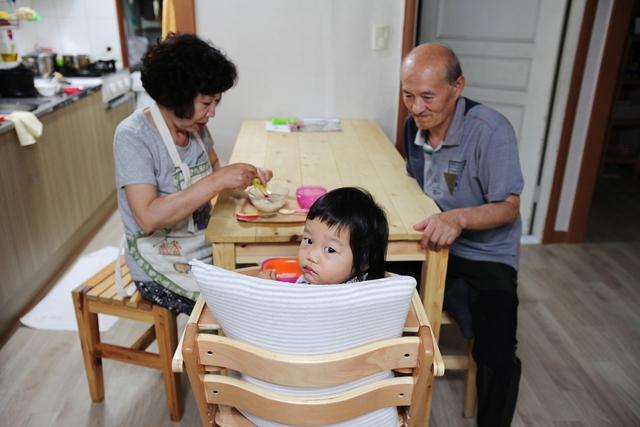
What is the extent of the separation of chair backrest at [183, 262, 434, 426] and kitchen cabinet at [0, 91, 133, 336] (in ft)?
5.48

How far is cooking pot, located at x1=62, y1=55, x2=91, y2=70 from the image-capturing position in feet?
11.8

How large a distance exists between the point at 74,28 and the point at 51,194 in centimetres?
182

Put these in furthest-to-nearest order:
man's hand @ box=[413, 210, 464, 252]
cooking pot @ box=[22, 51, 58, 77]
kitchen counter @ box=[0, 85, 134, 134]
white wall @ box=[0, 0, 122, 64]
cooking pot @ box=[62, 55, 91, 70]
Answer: white wall @ box=[0, 0, 122, 64], cooking pot @ box=[62, 55, 91, 70], cooking pot @ box=[22, 51, 58, 77], kitchen counter @ box=[0, 85, 134, 134], man's hand @ box=[413, 210, 464, 252]

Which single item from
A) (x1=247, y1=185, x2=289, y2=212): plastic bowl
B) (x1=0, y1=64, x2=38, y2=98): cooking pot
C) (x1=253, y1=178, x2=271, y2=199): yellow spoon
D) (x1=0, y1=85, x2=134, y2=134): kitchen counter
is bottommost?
(x1=247, y1=185, x2=289, y2=212): plastic bowl

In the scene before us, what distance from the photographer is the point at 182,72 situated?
1502 millimetres

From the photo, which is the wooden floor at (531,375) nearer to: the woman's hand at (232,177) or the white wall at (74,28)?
the woman's hand at (232,177)

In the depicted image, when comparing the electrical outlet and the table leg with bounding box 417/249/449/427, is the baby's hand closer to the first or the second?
the table leg with bounding box 417/249/449/427

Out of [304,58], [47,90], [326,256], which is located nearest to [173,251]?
[326,256]

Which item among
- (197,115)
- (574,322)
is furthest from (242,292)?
(574,322)

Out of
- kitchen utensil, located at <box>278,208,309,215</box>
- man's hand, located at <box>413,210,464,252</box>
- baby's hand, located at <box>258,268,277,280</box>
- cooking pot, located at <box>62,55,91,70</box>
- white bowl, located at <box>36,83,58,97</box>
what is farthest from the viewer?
cooking pot, located at <box>62,55,91,70</box>

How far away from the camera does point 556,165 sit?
3.02 m

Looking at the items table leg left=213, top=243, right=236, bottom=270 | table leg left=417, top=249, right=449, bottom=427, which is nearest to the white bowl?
table leg left=213, top=243, right=236, bottom=270

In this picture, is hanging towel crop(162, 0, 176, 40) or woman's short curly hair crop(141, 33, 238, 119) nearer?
woman's short curly hair crop(141, 33, 238, 119)

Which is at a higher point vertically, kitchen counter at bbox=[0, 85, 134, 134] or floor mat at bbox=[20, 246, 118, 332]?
kitchen counter at bbox=[0, 85, 134, 134]
